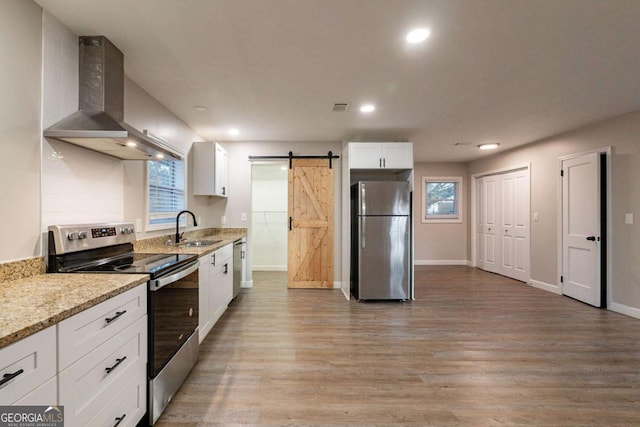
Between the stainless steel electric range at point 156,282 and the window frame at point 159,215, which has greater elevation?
the window frame at point 159,215

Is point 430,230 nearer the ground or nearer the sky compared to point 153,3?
nearer the ground

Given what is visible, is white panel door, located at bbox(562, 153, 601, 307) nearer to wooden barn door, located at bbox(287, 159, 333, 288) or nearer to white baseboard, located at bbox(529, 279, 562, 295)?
white baseboard, located at bbox(529, 279, 562, 295)

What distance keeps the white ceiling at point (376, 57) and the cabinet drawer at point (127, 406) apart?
2.10 m

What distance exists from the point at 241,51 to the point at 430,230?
237 inches

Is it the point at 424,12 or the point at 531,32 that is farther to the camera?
the point at 531,32

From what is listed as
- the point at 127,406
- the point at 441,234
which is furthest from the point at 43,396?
the point at 441,234

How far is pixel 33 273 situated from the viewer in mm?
1586

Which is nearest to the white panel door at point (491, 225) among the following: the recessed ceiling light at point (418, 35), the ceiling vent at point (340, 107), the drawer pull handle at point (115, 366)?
the ceiling vent at point (340, 107)

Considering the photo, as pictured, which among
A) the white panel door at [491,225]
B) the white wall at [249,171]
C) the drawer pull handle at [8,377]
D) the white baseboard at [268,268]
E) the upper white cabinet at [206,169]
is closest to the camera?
the drawer pull handle at [8,377]

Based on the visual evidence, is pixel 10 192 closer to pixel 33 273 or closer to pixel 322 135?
pixel 33 273

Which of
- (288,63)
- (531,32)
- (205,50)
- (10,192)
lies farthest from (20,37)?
(531,32)

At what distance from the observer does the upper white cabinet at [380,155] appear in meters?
4.20

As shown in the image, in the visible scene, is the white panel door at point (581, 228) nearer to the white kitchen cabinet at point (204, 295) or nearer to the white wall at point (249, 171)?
the white wall at point (249, 171)

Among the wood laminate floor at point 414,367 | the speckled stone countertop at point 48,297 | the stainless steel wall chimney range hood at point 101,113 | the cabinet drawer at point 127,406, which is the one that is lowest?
the wood laminate floor at point 414,367
